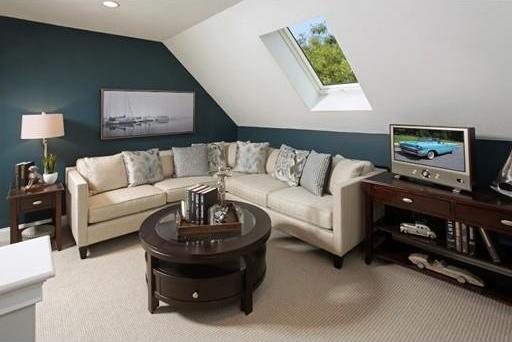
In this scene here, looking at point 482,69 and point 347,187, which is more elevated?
point 482,69

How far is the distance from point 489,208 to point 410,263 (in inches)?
29.5

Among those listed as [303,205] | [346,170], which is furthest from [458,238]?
[303,205]

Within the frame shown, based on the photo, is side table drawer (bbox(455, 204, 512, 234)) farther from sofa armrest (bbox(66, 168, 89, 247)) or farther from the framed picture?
the framed picture

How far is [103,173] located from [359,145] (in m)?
2.78

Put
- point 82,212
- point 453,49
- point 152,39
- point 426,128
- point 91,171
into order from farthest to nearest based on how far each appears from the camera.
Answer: point 152,39 < point 91,171 < point 82,212 < point 426,128 < point 453,49

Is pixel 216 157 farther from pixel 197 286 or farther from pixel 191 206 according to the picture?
pixel 197 286

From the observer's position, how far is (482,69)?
77.2 inches

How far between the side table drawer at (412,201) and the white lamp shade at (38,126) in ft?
10.0

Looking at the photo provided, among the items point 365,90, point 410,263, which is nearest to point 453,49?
point 365,90

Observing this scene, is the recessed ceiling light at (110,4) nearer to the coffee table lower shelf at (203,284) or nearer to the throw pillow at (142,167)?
the throw pillow at (142,167)

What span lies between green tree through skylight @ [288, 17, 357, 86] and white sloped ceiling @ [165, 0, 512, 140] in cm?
36

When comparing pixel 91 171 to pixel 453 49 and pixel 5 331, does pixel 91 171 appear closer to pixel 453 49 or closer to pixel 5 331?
pixel 5 331

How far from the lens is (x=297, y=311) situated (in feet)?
6.33

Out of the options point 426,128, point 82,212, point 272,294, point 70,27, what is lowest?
point 272,294
